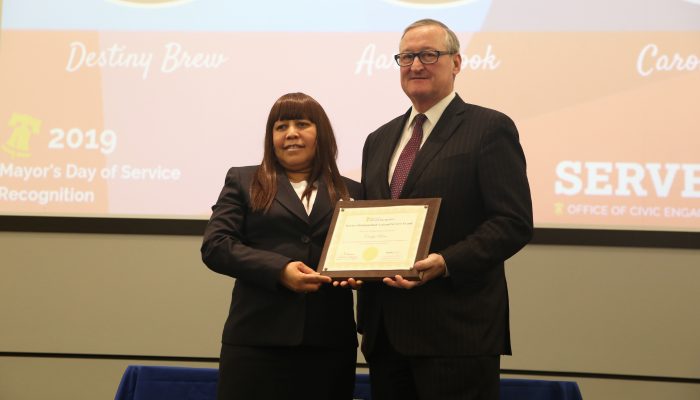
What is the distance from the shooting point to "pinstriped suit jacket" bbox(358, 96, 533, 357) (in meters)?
1.96

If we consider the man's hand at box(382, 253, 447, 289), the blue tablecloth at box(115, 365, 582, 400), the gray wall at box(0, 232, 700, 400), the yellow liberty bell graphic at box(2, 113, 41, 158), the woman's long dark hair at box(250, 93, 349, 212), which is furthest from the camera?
the yellow liberty bell graphic at box(2, 113, 41, 158)

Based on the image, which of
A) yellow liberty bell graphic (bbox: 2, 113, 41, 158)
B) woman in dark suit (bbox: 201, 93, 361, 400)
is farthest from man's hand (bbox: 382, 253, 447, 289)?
yellow liberty bell graphic (bbox: 2, 113, 41, 158)

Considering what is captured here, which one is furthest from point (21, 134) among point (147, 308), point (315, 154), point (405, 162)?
point (405, 162)

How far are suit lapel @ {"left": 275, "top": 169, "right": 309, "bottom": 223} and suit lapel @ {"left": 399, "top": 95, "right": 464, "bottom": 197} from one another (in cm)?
29

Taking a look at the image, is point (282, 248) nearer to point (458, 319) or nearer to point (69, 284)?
point (458, 319)

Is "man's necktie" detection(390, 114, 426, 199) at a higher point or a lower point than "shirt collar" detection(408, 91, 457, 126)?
lower

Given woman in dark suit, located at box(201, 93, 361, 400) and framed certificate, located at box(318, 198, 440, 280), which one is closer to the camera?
framed certificate, located at box(318, 198, 440, 280)

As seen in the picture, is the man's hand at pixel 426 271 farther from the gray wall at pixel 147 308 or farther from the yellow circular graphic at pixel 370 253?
the gray wall at pixel 147 308

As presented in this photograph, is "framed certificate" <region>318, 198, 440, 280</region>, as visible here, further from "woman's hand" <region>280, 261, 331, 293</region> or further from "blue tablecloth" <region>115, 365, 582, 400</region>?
"blue tablecloth" <region>115, 365, 582, 400</region>

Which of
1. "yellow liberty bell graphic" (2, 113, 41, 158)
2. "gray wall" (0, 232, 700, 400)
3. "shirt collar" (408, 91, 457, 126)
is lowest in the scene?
"gray wall" (0, 232, 700, 400)

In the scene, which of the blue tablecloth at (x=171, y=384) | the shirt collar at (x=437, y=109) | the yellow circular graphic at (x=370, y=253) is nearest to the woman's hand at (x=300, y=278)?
the yellow circular graphic at (x=370, y=253)

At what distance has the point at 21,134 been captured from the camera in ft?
11.7

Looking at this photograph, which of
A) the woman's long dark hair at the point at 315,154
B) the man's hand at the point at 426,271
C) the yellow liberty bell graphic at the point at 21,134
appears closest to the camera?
the man's hand at the point at 426,271

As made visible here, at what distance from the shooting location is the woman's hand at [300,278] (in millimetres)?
1984
